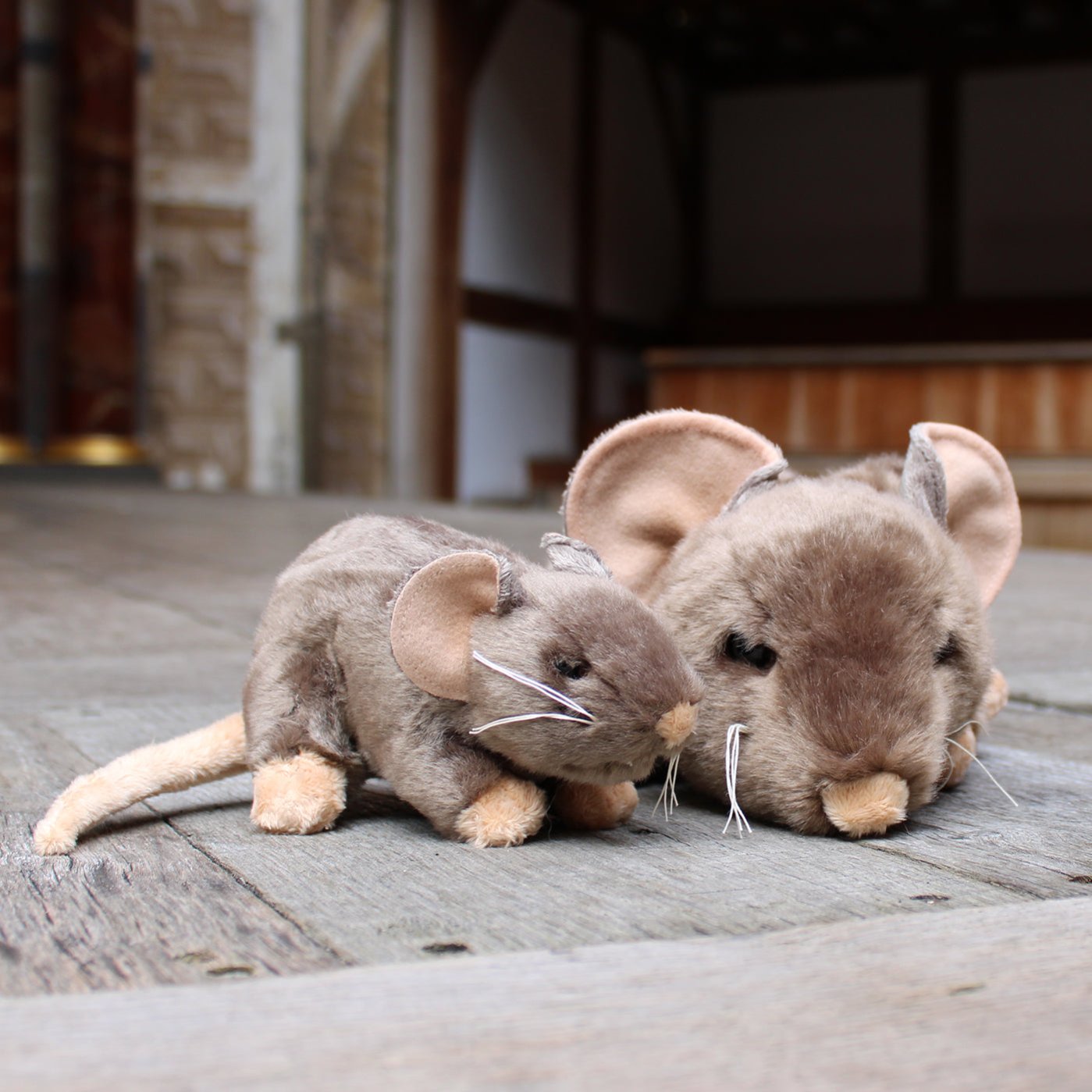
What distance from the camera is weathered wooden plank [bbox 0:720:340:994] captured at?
2.62 ft

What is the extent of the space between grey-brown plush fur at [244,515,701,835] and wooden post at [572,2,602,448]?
30.6 feet

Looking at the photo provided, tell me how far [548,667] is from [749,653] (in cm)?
21

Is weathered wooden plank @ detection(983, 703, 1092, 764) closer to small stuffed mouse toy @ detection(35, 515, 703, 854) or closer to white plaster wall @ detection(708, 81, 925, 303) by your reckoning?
small stuffed mouse toy @ detection(35, 515, 703, 854)

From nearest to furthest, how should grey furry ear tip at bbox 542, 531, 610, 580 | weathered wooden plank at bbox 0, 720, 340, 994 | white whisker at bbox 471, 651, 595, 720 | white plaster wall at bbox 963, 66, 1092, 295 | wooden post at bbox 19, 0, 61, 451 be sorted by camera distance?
weathered wooden plank at bbox 0, 720, 340, 994 → white whisker at bbox 471, 651, 595, 720 → grey furry ear tip at bbox 542, 531, 610, 580 → wooden post at bbox 19, 0, 61, 451 → white plaster wall at bbox 963, 66, 1092, 295

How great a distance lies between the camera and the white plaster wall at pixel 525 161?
9.32 metres

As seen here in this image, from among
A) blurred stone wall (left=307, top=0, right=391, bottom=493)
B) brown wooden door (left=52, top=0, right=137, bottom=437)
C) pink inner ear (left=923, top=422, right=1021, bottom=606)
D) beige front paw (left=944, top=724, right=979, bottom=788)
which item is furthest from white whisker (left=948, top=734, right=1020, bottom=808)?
brown wooden door (left=52, top=0, right=137, bottom=437)

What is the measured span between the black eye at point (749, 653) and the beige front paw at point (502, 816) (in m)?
0.21

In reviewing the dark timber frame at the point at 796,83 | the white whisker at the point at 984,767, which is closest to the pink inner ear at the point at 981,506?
the white whisker at the point at 984,767

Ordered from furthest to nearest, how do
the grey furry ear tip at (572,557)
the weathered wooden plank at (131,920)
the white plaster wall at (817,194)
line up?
the white plaster wall at (817,194) < the grey furry ear tip at (572,557) < the weathered wooden plank at (131,920)

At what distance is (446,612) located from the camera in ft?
3.47

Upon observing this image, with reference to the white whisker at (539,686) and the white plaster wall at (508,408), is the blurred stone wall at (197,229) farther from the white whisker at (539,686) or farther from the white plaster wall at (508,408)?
the white whisker at (539,686)

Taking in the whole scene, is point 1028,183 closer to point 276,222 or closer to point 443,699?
point 276,222

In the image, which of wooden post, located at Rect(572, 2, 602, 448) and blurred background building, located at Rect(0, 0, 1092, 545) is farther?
wooden post, located at Rect(572, 2, 602, 448)

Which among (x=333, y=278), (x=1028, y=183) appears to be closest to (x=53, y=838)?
(x=333, y=278)
